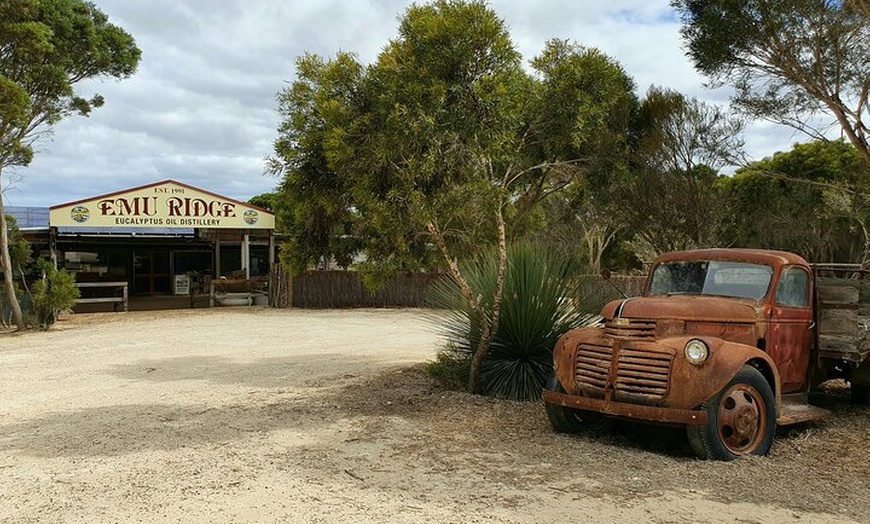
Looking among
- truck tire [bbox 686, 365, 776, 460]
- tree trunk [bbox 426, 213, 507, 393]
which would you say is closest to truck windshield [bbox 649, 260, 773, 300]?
truck tire [bbox 686, 365, 776, 460]

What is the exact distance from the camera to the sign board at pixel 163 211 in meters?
21.2

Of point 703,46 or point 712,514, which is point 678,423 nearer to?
point 712,514

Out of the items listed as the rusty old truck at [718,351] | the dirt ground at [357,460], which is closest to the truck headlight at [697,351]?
the rusty old truck at [718,351]

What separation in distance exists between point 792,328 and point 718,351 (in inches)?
58.8

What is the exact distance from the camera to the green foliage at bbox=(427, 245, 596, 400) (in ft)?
28.2

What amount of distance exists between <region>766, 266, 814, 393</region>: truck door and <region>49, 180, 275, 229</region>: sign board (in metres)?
19.0

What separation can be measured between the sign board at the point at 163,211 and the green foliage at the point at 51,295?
3717mm

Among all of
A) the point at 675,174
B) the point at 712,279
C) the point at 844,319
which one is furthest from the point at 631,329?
the point at 675,174

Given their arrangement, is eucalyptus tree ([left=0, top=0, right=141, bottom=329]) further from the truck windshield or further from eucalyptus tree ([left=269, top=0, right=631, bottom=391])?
the truck windshield

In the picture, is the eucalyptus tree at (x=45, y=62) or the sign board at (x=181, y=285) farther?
the sign board at (x=181, y=285)

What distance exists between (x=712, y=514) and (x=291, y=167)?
21.0 ft

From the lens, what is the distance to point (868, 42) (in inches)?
416

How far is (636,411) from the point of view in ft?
18.7

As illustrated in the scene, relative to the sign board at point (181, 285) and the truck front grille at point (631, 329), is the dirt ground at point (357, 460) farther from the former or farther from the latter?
the sign board at point (181, 285)
